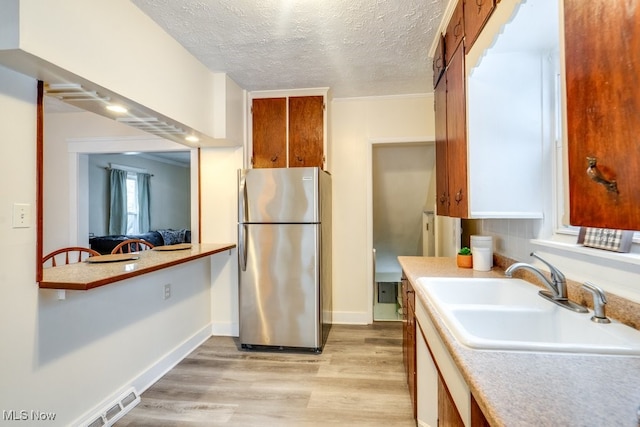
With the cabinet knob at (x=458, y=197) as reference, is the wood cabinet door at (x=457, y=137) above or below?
above

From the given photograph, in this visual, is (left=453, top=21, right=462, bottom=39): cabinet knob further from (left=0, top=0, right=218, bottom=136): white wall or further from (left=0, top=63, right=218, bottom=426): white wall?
(left=0, top=63, right=218, bottom=426): white wall

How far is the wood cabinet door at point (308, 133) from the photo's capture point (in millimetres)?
3209

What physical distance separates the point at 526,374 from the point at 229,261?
2.92m

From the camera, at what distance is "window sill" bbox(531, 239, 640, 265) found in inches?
39.7

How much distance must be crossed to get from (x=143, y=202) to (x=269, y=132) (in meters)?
4.49

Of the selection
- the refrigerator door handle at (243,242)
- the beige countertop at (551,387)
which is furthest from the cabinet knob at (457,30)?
the refrigerator door handle at (243,242)

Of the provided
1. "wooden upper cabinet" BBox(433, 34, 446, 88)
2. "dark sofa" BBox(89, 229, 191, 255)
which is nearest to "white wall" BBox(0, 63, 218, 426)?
"wooden upper cabinet" BBox(433, 34, 446, 88)

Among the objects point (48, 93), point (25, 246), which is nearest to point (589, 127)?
point (25, 246)

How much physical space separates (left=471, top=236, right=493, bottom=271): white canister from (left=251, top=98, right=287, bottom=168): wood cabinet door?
192cm

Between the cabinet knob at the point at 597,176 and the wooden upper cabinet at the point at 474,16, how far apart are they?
88cm

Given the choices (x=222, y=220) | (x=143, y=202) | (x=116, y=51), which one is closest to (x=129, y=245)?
(x=222, y=220)

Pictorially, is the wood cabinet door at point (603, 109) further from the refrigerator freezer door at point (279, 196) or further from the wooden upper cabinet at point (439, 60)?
the refrigerator freezer door at point (279, 196)

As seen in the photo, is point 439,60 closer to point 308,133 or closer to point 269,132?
point 308,133

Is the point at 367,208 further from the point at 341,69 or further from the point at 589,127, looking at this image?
the point at 589,127
